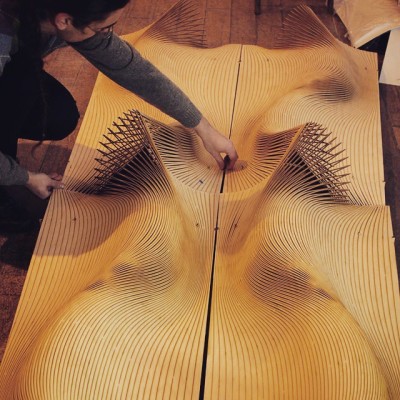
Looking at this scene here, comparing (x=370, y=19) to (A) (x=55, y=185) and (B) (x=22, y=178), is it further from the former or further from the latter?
(B) (x=22, y=178)

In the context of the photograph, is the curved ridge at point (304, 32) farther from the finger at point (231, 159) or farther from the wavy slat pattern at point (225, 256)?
the finger at point (231, 159)

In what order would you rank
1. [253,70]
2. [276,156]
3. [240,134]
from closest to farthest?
[276,156] → [240,134] → [253,70]

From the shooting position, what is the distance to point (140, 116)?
1.72 metres

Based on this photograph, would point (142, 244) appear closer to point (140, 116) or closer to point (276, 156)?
point (140, 116)

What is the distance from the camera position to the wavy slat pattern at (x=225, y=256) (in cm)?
134

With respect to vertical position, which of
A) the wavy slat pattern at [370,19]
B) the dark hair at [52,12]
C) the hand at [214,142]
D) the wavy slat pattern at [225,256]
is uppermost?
the dark hair at [52,12]

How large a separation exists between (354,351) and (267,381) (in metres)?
0.21

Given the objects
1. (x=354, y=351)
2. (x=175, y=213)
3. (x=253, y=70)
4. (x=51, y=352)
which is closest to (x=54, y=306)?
(x=51, y=352)

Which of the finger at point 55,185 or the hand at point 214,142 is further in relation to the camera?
the finger at point 55,185

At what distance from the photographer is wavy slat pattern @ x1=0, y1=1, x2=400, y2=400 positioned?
134cm

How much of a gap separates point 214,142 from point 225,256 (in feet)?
1.25

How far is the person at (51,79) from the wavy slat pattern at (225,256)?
11 centimetres

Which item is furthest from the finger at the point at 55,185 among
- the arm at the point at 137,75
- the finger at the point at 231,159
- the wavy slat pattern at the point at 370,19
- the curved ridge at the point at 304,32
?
the wavy slat pattern at the point at 370,19

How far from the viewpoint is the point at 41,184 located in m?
1.88
